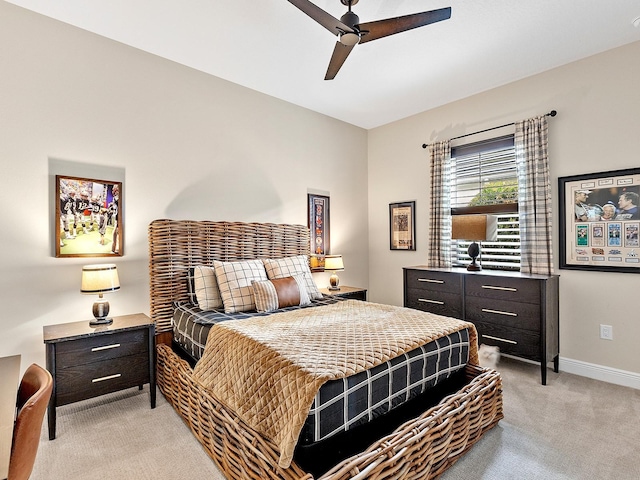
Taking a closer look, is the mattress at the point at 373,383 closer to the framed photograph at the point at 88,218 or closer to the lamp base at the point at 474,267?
the framed photograph at the point at 88,218

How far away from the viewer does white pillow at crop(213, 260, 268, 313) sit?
2760 millimetres

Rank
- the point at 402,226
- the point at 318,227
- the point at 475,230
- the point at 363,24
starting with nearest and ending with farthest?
the point at 363,24 < the point at 475,230 < the point at 318,227 < the point at 402,226

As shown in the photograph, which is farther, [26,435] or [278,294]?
[278,294]

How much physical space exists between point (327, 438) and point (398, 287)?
340cm

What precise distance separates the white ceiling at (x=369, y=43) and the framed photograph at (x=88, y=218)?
1.29 metres

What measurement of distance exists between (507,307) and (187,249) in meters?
3.04

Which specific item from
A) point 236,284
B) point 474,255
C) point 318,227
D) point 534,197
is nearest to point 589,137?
point 534,197

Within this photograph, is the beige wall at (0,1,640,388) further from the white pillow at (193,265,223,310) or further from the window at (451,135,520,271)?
the white pillow at (193,265,223,310)

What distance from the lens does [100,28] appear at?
271 cm

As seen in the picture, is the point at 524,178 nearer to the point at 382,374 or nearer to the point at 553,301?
the point at 553,301

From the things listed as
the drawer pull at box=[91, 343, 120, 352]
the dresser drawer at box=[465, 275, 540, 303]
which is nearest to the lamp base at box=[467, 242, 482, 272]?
the dresser drawer at box=[465, 275, 540, 303]

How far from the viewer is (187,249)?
123 inches

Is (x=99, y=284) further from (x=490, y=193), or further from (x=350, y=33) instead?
(x=490, y=193)

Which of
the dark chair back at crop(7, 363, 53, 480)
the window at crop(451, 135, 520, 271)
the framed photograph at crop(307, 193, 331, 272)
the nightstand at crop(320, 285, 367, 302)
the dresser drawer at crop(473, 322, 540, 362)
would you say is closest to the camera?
the dark chair back at crop(7, 363, 53, 480)
